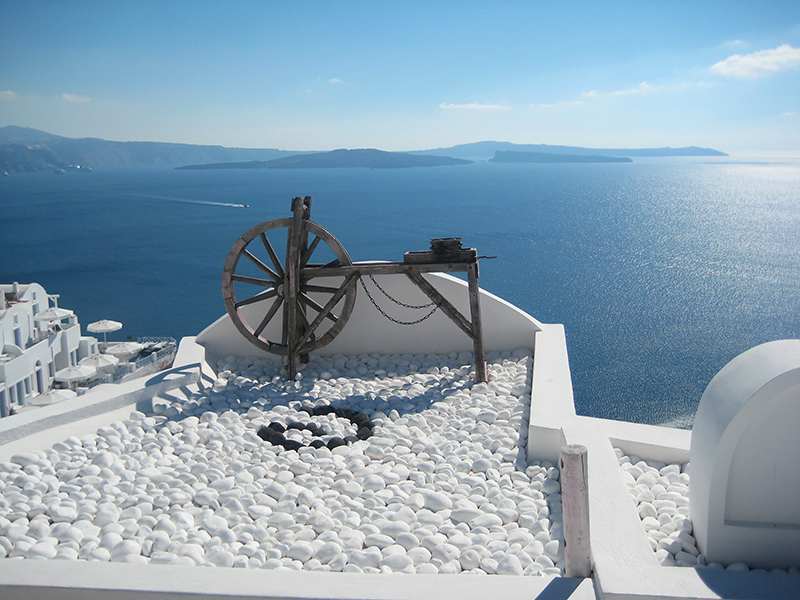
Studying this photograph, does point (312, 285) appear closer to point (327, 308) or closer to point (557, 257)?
point (327, 308)

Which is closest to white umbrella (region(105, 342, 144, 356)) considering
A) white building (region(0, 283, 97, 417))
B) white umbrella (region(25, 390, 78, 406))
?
white building (region(0, 283, 97, 417))

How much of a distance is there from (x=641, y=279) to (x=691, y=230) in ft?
71.0

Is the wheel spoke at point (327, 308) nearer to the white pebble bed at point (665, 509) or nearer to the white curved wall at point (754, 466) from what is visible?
the white pebble bed at point (665, 509)

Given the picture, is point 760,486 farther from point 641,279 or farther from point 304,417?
point 641,279

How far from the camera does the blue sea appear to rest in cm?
3186

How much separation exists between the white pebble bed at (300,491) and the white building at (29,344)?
60.7ft

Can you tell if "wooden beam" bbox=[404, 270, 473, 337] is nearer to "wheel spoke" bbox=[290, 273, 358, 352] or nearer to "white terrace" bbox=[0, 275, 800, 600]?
"wheel spoke" bbox=[290, 273, 358, 352]

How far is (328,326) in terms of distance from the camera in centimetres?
769

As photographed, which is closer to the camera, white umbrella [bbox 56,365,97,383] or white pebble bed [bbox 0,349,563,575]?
white pebble bed [bbox 0,349,563,575]

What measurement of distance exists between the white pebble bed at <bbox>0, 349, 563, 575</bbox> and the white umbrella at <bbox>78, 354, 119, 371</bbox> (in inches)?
825

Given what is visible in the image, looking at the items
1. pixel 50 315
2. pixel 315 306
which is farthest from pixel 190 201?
pixel 315 306

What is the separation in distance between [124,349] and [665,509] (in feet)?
92.9

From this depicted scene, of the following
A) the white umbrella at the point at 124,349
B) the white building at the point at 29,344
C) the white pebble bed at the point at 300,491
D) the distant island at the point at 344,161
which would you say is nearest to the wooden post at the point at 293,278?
the white pebble bed at the point at 300,491

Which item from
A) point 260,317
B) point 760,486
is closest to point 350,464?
point 760,486
